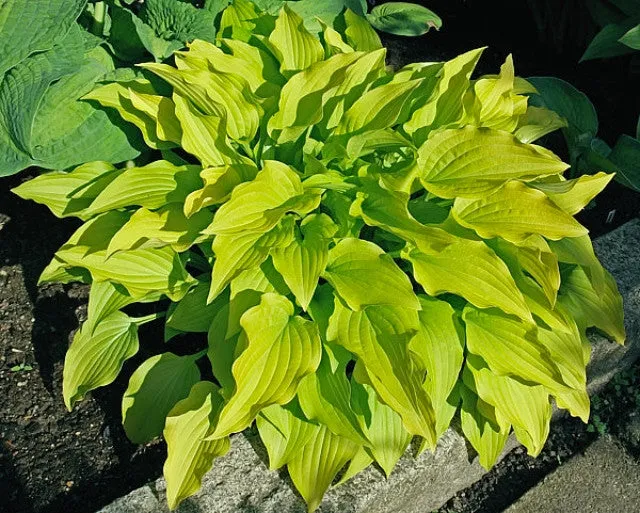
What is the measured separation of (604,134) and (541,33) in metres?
0.55

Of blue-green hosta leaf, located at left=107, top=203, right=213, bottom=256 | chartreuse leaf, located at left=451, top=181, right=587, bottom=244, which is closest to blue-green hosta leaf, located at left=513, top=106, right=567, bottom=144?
chartreuse leaf, located at left=451, top=181, right=587, bottom=244

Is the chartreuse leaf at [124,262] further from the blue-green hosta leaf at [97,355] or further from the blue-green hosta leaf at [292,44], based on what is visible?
the blue-green hosta leaf at [292,44]

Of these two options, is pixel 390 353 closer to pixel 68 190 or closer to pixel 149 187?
pixel 149 187

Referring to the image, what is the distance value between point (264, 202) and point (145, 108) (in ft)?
1.53

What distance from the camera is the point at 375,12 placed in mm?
2832

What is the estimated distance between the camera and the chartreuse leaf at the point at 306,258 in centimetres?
169

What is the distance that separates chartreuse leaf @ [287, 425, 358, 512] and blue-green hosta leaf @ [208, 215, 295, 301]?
17.0 inches

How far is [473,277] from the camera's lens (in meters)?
1.76

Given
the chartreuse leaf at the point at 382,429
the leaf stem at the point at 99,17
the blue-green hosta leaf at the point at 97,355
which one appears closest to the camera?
the chartreuse leaf at the point at 382,429

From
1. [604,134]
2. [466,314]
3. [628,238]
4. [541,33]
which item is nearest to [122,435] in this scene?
[466,314]

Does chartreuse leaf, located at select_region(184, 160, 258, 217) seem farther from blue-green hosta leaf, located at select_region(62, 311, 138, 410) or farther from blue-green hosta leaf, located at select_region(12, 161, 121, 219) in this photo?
blue-green hosta leaf, located at select_region(62, 311, 138, 410)

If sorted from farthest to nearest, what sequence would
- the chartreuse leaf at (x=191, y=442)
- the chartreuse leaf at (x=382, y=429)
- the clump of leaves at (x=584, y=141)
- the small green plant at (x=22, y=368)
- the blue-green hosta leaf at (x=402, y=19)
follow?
the blue-green hosta leaf at (x=402, y=19) < the clump of leaves at (x=584, y=141) < the small green plant at (x=22, y=368) < the chartreuse leaf at (x=382, y=429) < the chartreuse leaf at (x=191, y=442)

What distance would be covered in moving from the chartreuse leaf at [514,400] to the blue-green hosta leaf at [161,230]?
73 centimetres

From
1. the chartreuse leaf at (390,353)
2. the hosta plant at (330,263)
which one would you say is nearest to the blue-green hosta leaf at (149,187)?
the hosta plant at (330,263)
